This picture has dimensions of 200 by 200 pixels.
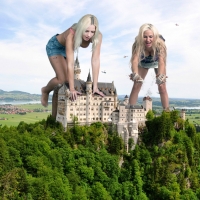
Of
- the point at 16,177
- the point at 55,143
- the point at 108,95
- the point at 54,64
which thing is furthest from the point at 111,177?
the point at 54,64

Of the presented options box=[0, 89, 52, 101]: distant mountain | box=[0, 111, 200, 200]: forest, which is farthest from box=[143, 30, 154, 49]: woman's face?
box=[0, 89, 52, 101]: distant mountain

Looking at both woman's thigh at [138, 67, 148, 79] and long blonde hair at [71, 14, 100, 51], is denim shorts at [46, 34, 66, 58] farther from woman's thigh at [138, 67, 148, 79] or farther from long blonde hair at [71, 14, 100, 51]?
woman's thigh at [138, 67, 148, 79]

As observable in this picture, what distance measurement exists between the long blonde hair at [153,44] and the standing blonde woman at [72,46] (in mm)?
1389

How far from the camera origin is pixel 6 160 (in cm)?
1775

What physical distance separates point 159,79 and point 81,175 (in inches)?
460

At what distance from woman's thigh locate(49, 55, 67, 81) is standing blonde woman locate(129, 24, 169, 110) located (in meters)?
2.69

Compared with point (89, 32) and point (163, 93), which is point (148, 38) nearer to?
point (89, 32)

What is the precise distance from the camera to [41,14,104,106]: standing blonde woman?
1107cm

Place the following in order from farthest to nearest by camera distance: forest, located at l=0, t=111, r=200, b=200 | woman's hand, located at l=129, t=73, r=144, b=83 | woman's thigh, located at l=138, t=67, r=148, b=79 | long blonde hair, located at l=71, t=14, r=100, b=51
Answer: forest, located at l=0, t=111, r=200, b=200
woman's thigh, located at l=138, t=67, r=148, b=79
woman's hand, located at l=129, t=73, r=144, b=83
long blonde hair, located at l=71, t=14, r=100, b=51

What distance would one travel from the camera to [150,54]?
39.0ft

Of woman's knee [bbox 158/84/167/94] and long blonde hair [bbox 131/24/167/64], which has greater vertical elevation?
long blonde hair [bbox 131/24/167/64]

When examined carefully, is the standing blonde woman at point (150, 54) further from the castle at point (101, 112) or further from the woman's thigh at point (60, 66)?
the castle at point (101, 112)

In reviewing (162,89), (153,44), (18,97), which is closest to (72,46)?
(153,44)

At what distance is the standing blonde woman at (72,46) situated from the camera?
1107 centimetres
